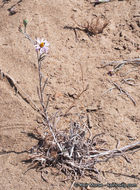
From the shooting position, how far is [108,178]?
5.17ft

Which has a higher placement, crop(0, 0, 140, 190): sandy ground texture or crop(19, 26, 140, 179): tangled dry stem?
crop(0, 0, 140, 190): sandy ground texture

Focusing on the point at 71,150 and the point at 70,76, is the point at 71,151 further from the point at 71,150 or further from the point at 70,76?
the point at 70,76

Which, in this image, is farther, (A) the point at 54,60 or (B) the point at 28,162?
(A) the point at 54,60

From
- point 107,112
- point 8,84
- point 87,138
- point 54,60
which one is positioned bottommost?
point 87,138

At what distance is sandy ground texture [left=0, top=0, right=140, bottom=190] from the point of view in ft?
5.35

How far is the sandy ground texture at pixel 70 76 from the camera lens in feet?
5.35

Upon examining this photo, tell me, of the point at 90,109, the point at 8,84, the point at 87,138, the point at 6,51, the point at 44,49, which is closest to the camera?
the point at 44,49

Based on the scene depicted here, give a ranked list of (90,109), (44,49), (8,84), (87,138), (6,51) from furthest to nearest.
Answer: (6,51), (8,84), (90,109), (87,138), (44,49)

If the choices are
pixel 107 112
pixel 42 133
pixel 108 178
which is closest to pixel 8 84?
pixel 42 133

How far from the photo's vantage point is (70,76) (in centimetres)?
202

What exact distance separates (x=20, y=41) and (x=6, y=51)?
6.1 inches

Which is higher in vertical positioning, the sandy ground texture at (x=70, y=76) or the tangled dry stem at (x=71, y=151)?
the sandy ground texture at (x=70, y=76)

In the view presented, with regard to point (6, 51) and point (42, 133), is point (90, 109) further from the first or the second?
point (6, 51)

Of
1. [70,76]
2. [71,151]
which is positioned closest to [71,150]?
[71,151]
